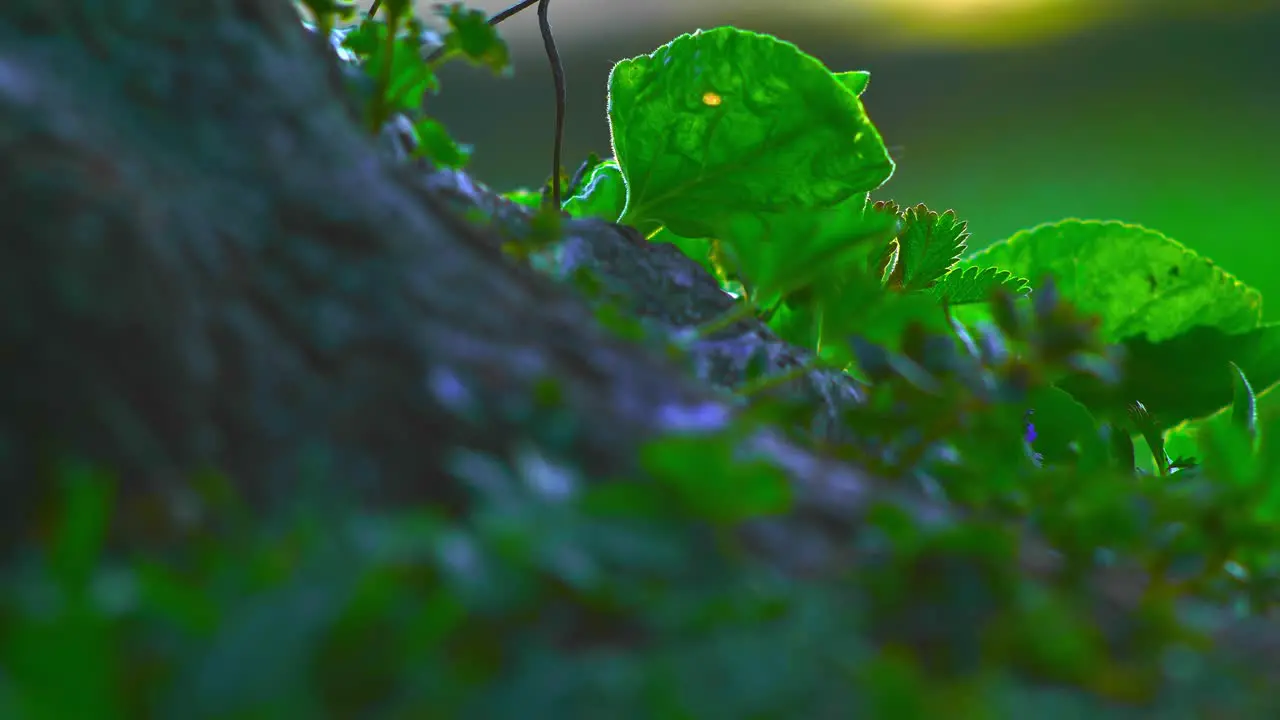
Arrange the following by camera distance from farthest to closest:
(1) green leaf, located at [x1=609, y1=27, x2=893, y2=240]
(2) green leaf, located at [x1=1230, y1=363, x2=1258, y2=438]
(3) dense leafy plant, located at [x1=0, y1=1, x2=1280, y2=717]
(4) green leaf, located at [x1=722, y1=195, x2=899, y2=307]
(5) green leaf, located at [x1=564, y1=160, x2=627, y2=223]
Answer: (5) green leaf, located at [x1=564, y1=160, x2=627, y2=223] < (1) green leaf, located at [x1=609, y1=27, x2=893, y2=240] < (2) green leaf, located at [x1=1230, y1=363, x2=1258, y2=438] < (4) green leaf, located at [x1=722, y1=195, x2=899, y2=307] < (3) dense leafy plant, located at [x1=0, y1=1, x2=1280, y2=717]

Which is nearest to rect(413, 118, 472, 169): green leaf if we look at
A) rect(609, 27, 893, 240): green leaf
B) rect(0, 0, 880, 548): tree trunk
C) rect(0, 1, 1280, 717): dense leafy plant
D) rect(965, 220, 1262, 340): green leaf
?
rect(0, 1, 1280, 717): dense leafy plant

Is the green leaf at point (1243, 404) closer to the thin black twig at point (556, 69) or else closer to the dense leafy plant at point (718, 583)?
the dense leafy plant at point (718, 583)

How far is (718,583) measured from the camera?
304 mm

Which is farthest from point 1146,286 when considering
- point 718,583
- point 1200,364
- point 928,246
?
point 718,583

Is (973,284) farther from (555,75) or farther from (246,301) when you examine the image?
(246,301)

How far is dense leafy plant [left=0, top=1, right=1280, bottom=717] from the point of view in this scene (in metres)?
0.24

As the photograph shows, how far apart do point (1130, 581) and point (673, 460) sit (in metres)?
0.21

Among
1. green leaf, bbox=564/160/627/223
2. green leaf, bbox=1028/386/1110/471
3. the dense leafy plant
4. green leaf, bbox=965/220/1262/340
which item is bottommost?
the dense leafy plant

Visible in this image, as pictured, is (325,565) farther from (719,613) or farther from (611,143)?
(611,143)

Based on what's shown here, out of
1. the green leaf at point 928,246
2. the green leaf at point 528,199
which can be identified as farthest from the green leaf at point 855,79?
the green leaf at point 528,199

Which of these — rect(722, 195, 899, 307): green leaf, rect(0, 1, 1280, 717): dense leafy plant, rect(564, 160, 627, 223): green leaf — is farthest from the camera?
rect(564, 160, 627, 223): green leaf

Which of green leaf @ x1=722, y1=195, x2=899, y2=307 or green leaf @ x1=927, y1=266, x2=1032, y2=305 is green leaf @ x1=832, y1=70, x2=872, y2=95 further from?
green leaf @ x1=722, y1=195, x2=899, y2=307

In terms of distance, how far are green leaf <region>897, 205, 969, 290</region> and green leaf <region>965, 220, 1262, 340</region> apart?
0.09 m

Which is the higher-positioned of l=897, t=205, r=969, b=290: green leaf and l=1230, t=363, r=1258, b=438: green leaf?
l=897, t=205, r=969, b=290: green leaf
